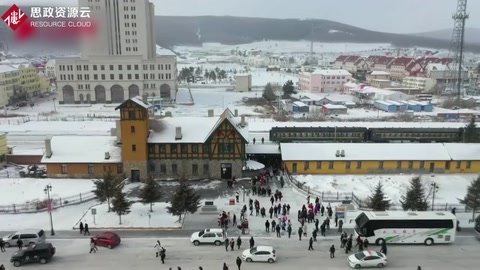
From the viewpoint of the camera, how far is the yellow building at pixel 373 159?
4209 cm

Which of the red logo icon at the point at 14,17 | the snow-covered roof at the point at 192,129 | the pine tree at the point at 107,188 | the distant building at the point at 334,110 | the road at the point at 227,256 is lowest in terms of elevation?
the road at the point at 227,256

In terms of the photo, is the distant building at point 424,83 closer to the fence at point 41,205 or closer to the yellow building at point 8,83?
the yellow building at point 8,83

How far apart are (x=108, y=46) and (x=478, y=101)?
86869mm

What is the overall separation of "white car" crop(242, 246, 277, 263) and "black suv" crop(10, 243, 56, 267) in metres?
11.1

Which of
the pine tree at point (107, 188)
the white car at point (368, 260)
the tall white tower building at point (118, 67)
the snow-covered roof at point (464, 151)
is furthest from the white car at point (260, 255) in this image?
the tall white tower building at point (118, 67)

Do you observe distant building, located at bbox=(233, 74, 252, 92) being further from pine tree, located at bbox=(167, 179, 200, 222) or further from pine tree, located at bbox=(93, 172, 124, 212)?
pine tree, located at bbox=(167, 179, 200, 222)

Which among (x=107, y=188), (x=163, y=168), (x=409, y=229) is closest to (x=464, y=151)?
(x=409, y=229)

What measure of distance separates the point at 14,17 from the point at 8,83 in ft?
187

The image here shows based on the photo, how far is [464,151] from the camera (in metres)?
43.8

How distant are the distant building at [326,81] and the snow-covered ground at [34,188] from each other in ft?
278

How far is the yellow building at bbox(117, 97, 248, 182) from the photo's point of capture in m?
38.9

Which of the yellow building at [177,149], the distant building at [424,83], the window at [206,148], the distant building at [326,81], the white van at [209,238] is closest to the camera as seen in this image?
the white van at [209,238]

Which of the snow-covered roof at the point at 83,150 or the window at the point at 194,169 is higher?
the snow-covered roof at the point at 83,150

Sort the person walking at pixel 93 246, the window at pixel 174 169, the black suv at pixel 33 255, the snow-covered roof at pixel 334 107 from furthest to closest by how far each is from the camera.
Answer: the snow-covered roof at pixel 334 107 < the window at pixel 174 169 < the person walking at pixel 93 246 < the black suv at pixel 33 255
